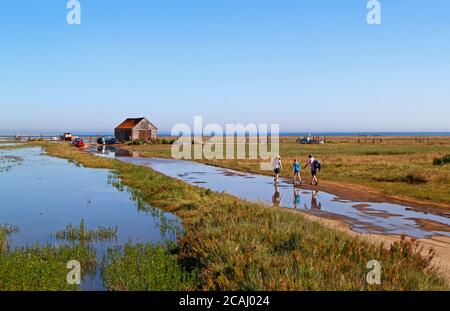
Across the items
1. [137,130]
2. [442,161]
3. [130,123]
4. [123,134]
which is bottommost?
[442,161]

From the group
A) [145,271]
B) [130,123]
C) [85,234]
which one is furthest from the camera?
[130,123]

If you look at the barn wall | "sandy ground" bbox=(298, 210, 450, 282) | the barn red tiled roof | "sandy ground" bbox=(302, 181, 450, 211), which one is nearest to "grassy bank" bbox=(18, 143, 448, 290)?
"sandy ground" bbox=(298, 210, 450, 282)

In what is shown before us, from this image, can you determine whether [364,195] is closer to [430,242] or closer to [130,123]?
[430,242]

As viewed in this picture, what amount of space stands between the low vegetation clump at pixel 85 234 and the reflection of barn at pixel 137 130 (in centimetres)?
7707

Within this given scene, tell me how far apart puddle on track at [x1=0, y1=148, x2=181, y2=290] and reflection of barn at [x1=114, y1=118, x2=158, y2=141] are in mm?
61666

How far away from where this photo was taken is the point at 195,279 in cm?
785

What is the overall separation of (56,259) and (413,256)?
8133mm

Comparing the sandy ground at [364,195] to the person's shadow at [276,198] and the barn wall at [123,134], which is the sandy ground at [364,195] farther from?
the barn wall at [123,134]

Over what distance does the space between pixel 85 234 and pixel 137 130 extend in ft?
257

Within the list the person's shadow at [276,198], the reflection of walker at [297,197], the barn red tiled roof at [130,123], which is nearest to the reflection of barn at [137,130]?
the barn red tiled roof at [130,123]

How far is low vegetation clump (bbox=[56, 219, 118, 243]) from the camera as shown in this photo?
39.2 feet

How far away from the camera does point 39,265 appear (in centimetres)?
847

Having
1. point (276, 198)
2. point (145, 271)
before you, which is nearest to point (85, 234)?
point (145, 271)
